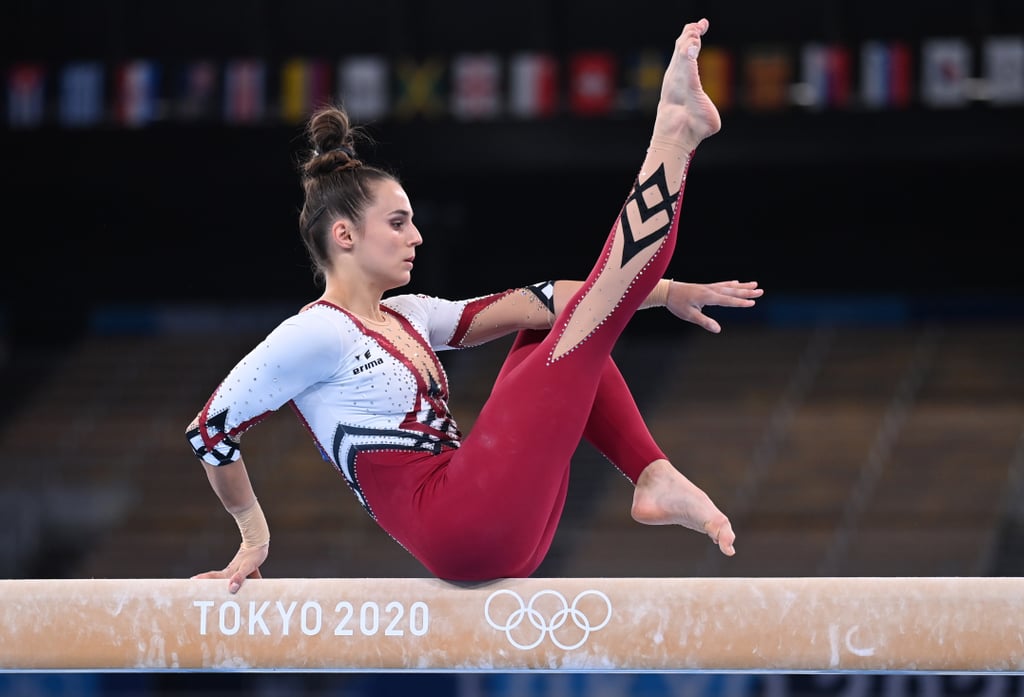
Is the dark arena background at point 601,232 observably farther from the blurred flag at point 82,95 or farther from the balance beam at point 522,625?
the balance beam at point 522,625

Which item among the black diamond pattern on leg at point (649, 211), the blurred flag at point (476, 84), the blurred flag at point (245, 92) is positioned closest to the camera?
the black diamond pattern on leg at point (649, 211)

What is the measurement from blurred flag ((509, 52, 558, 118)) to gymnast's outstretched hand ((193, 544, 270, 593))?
279 inches

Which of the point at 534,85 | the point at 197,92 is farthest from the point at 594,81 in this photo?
the point at 197,92

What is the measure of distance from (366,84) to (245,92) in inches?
39.0

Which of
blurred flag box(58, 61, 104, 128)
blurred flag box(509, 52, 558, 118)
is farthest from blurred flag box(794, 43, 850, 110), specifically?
blurred flag box(58, 61, 104, 128)

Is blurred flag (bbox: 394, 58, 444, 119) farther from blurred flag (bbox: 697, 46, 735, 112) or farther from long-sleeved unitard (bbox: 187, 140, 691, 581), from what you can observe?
long-sleeved unitard (bbox: 187, 140, 691, 581)

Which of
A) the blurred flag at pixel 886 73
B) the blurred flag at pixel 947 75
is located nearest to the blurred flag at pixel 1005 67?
the blurred flag at pixel 947 75

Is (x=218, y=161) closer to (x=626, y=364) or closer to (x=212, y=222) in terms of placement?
(x=212, y=222)

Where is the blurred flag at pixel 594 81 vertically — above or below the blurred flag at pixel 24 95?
above

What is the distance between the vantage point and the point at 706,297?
2.92m

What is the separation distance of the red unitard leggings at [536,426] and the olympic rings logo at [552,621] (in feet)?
0.37

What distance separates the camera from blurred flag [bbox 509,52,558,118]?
9.43 meters

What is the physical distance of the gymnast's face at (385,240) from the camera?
281 cm

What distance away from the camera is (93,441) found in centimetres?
1065
